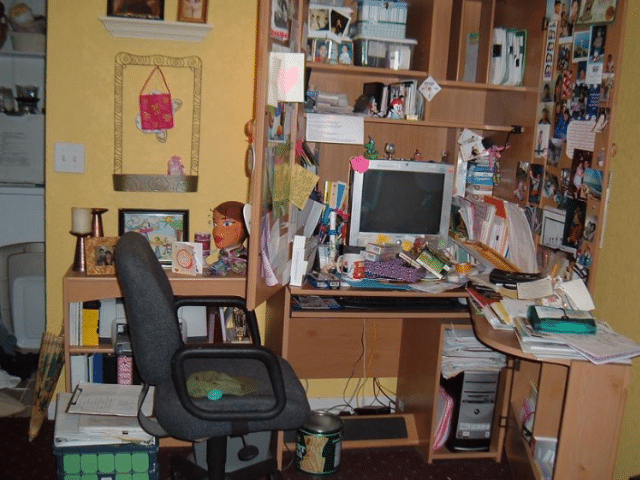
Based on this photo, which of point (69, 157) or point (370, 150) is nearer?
point (69, 157)

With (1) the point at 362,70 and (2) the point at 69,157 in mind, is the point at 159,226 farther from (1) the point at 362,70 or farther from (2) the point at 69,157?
(1) the point at 362,70

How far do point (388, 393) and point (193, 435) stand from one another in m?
1.47

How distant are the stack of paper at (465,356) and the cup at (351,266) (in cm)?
44

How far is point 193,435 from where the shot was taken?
1.94 metres

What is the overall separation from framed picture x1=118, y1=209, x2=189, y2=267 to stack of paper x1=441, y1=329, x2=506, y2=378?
1.20 m

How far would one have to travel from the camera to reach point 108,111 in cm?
273

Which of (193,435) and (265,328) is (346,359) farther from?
(193,435)

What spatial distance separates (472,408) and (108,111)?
1.94 m

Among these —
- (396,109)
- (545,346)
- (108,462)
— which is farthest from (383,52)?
(108,462)

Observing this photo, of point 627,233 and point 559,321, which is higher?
point 627,233

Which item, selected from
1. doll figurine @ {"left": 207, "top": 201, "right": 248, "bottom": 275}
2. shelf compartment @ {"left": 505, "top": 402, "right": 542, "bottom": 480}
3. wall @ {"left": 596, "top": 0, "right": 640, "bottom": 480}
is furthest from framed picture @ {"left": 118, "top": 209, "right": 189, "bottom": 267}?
wall @ {"left": 596, "top": 0, "right": 640, "bottom": 480}

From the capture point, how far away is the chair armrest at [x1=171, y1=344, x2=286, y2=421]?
73.3 inches

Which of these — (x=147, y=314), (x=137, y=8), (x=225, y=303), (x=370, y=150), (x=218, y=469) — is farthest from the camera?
(x=370, y=150)

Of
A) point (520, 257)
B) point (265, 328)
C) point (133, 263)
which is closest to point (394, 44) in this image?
point (520, 257)
